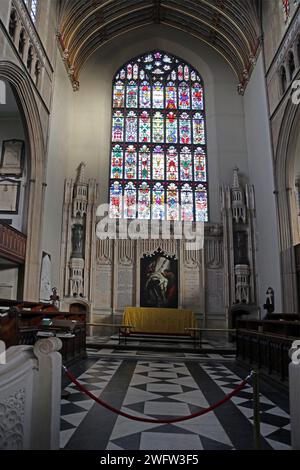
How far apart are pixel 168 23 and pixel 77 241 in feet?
36.4

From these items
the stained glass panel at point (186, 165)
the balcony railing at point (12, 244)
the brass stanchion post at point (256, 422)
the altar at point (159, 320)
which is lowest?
the brass stanchion post at point (256, 422)

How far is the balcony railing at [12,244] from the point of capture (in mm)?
9734

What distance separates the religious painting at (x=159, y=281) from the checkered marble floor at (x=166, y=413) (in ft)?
24.3

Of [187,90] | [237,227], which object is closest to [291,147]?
[237,227]

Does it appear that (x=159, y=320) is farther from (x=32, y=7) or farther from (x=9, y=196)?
(x=32, y=7)

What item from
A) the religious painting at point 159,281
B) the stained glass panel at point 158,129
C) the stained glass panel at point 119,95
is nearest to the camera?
the religious painting at point 159,281

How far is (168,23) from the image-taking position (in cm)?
1731

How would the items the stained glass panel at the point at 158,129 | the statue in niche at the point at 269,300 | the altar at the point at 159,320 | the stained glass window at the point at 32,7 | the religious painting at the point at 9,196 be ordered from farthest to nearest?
the stained glass panel at the point at 158,129 < the altar at the point at 159,320 < the religious painting at the point at 9,196 < the statue in niche at the point at 269,300 < the stained glass window at the point at 32,7

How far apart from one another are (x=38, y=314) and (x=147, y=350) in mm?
4420

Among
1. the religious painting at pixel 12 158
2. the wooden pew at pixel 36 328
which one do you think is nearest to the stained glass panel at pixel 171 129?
the religious painting at pixel 12 158

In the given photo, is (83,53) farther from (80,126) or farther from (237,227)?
(237,227)

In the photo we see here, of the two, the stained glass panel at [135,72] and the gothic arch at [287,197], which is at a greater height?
the stained glass panel at [135,72]

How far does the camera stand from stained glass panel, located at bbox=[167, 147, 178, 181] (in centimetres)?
1617

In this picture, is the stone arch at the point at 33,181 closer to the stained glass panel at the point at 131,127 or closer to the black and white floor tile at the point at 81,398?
the black and white floor tile at the point at 81,398
